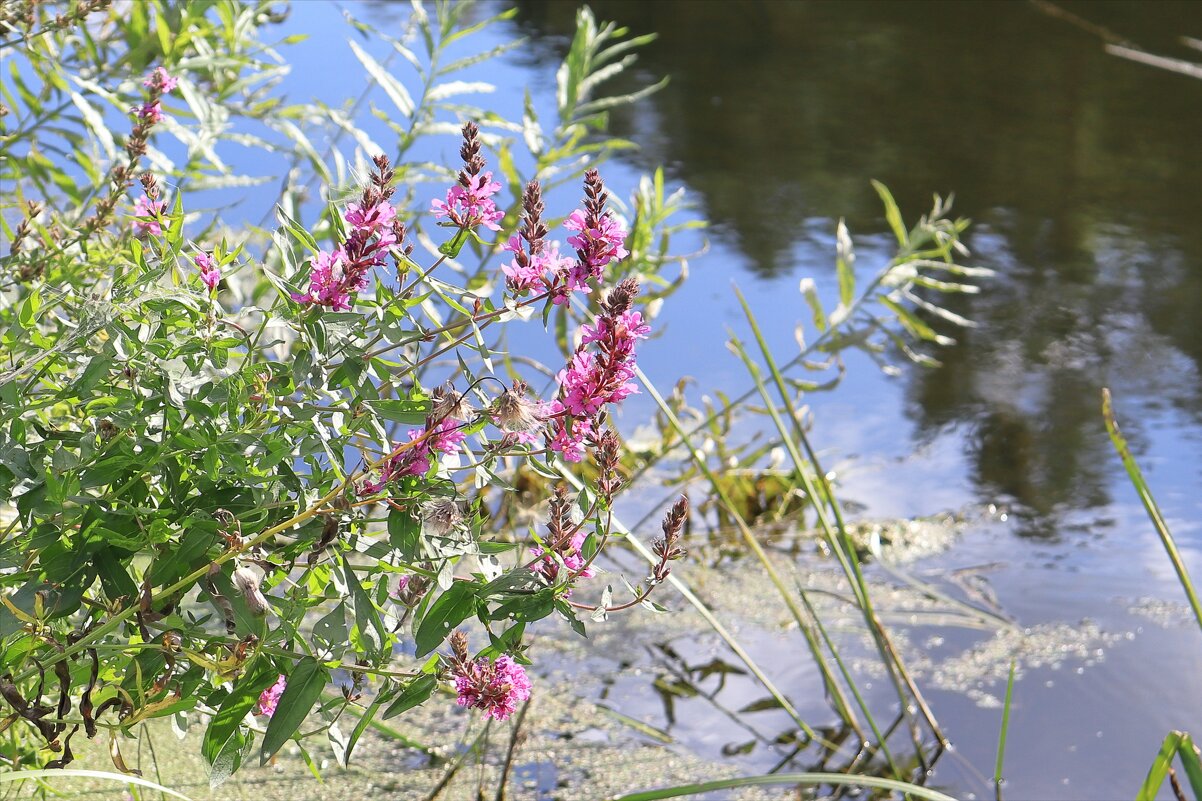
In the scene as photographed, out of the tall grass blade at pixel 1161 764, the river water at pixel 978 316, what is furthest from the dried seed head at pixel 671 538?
the river water at pixel 978 316

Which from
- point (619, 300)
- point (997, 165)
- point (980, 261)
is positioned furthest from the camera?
point (997, 165)

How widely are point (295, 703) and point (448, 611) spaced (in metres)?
0.13

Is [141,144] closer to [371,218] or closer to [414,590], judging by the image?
[371,218]

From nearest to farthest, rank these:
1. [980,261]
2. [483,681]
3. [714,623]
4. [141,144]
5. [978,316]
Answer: [483,681], [141,144], [714,623], [978,316], [980,261]

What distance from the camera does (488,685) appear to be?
3.32 feet

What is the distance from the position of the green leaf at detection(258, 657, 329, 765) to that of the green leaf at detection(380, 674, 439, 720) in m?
0.06

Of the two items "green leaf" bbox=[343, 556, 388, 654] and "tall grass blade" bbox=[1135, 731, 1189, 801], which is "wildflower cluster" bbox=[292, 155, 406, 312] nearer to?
"green leaf" bbox=[343, 556, 388, 654]

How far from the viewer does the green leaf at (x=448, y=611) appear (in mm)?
947

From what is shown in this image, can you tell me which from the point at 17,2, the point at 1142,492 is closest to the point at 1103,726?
the point at 1142,492

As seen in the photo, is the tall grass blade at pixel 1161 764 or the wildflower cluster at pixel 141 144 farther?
the wildflower cluster at pixel 141 144

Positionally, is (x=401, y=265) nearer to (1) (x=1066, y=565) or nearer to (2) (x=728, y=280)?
(1) (x=1066, y=565)

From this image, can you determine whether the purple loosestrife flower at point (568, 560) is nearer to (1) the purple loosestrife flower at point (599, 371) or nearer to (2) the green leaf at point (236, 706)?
(1) the purple loosestrife flower at point (599, 371)

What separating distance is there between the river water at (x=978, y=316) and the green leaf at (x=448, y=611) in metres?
1.11

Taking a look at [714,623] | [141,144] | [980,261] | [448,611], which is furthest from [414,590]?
[980,261]
